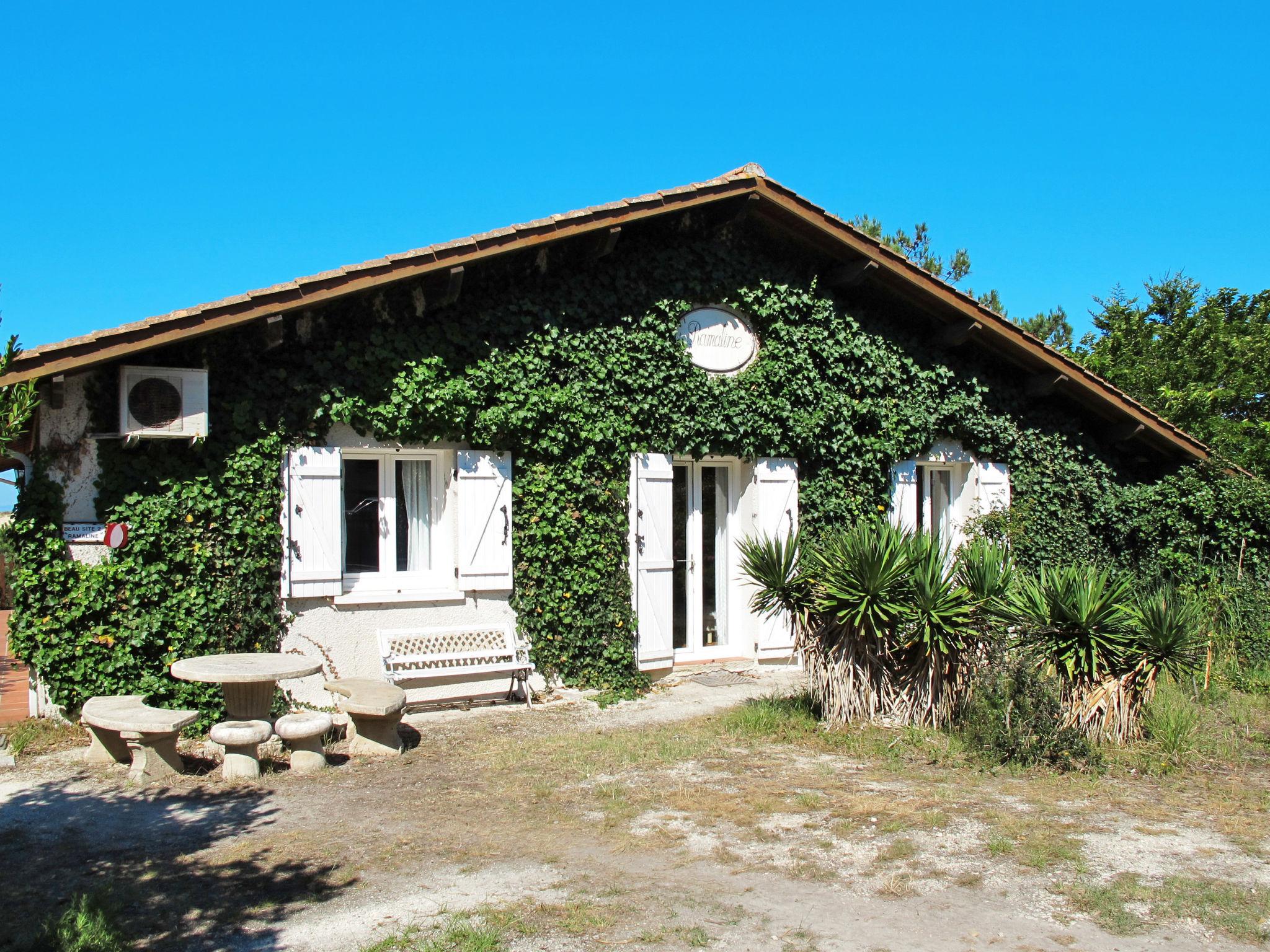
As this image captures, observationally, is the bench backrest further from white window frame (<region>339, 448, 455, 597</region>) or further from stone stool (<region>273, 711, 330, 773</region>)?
stone stool (<region>273, 711, 330, 773</region>)

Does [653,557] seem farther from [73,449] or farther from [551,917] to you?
[551,917]

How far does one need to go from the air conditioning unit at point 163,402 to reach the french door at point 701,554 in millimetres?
4411

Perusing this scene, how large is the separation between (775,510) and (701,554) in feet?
2.85

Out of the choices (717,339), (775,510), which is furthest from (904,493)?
(717,339)

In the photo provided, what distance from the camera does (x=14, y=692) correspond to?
9.01 meters

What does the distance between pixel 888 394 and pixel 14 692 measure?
29.1ft

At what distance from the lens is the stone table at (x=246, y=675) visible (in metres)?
6.39

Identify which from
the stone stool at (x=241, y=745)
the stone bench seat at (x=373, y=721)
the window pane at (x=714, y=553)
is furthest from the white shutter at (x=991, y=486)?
the stone stool at (x=241, y=745)

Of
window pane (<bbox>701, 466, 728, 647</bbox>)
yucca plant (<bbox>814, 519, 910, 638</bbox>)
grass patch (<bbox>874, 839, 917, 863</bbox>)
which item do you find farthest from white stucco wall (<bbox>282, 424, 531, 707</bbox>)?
grass patch (<bbox>874, 839, 917, 863</bbox>)

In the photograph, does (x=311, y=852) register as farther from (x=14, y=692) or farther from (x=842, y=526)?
(x=842, y=526)

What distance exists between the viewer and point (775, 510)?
32.7ft

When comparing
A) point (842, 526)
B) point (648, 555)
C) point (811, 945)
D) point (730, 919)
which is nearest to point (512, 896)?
point (730, 919)

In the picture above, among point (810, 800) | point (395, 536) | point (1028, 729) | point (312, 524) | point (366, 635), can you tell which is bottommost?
point (810, 800)

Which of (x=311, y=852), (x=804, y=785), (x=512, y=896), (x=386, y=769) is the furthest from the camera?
(x=386, y=769)
